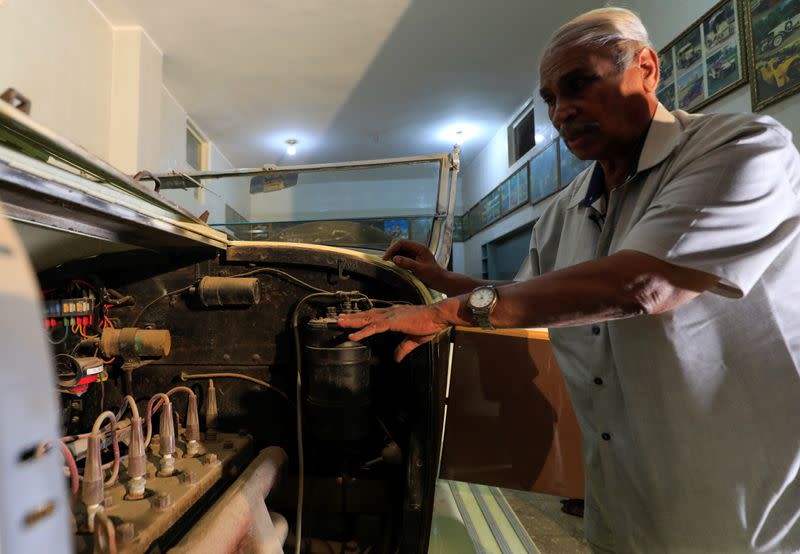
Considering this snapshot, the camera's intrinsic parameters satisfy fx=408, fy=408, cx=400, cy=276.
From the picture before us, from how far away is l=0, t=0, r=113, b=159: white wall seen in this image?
2889mm

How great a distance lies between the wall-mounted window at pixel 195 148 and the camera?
6.22 m

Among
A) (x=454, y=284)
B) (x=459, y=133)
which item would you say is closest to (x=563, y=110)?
(x=454, y=284)

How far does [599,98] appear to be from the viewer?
107 cm

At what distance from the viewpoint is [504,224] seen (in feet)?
22.7

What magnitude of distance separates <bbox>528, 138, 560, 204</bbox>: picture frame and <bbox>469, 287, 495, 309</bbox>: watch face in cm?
449

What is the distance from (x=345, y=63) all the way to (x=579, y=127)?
466 cm

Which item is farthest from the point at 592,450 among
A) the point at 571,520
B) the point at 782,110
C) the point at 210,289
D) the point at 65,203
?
the point at 782,110

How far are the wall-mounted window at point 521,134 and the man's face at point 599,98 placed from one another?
540 cm

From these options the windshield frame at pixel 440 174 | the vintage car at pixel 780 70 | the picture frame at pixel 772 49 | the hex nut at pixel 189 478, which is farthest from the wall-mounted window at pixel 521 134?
the hex nut at pixel 189 478

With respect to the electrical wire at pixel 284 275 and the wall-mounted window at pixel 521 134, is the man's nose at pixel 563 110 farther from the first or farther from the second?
the wall-mounted window at pixel 521 134

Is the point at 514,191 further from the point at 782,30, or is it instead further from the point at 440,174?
the point at 440,174

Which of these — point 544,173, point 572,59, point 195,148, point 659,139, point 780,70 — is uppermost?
point 195,148

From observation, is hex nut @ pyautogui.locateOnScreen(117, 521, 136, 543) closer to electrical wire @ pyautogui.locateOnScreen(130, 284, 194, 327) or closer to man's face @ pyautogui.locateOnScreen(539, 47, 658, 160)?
electrical wire @ pyautogui.locateOnScreen(130, 284, 194, 327)

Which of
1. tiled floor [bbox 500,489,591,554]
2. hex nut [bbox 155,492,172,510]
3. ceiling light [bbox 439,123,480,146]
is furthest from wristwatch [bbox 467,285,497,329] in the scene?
ceiling light [bbox 439,123,480,146]
